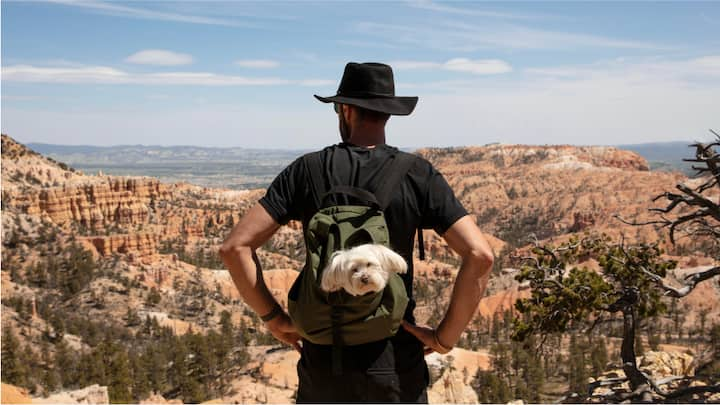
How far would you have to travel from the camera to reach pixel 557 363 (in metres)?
32.7

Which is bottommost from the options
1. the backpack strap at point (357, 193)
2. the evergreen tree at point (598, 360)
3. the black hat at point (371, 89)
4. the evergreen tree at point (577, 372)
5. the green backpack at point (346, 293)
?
the evergreen tree at point (577, 372)

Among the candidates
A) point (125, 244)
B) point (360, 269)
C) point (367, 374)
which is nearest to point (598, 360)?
point (367, 374)

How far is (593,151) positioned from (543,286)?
183 m

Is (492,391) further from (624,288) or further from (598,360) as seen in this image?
(624,288)

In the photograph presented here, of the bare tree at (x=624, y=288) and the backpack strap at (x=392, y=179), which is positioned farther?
the bare tree at (x=624, y=288)

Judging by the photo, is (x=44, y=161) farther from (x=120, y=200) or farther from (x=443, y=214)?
(x=443, y=214)

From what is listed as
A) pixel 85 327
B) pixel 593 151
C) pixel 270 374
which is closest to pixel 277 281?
pixel 85 327

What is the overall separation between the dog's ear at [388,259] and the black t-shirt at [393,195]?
0.28 metres

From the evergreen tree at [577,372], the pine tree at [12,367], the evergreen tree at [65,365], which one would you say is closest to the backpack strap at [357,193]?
the evergreen tree at [577,372]

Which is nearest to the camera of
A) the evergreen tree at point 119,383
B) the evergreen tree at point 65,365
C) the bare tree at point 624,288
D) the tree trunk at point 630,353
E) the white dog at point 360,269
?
the white dog at point 360,269

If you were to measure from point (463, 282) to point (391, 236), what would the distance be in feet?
1.23

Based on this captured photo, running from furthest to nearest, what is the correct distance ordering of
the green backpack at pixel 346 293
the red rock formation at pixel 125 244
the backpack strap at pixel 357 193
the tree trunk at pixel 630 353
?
the red rock formation at pixel 125 244
the tree trunk at pixel 630 353
the backpack strap at pixel 357 193
the green backpack at pixel 346 293

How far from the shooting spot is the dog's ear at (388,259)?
261 cm

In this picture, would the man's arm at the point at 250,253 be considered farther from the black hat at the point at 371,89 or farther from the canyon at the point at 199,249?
the canyon at the point at 199,249
